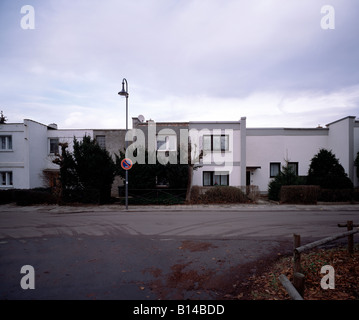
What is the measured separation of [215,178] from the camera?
64.1 feet

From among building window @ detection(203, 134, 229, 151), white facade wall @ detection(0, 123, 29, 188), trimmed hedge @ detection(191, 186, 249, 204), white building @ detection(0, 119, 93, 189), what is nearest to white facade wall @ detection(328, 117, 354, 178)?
building window @ detection(203, 134, 229, 151)

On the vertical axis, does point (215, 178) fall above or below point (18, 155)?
below

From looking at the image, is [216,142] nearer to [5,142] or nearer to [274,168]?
[274,168]

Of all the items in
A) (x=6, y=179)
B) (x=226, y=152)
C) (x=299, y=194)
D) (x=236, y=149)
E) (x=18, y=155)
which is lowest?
(x=299, y=194)

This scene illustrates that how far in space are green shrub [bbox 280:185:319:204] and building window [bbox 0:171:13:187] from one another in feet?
84.2

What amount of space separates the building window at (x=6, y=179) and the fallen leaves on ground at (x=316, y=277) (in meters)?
25.0

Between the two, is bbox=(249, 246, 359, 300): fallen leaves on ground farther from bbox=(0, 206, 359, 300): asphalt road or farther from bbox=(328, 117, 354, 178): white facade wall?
bbox=(328, 117, 354, 178): white facade wall

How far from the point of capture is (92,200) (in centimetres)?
1517

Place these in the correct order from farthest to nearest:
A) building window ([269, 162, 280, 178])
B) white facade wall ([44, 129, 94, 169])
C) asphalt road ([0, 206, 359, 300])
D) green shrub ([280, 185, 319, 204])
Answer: white facade wall ([44, 129, 94, 169]), building window ([269, 162, 280, 178]), green shrub ([280, 185, 319, 204]), asphalt road ([0, 206, 359, 300])

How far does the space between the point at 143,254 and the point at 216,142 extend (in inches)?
595

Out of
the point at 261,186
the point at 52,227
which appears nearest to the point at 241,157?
the point at 261,186

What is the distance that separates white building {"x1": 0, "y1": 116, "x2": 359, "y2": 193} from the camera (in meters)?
19.1

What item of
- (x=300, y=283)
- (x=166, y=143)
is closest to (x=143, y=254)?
(x=300, y=283)

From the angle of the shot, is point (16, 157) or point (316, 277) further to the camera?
point (16, 157)
